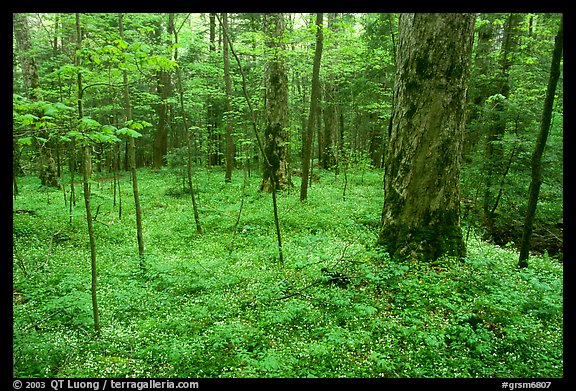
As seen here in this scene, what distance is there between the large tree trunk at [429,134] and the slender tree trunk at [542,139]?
1.16 meters

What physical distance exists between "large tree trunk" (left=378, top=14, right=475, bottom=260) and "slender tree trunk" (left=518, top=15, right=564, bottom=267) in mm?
1162

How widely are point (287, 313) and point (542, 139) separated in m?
5.44

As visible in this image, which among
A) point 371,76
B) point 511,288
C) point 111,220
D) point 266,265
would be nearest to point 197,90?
point 111,220

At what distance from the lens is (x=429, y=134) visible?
18.9ft

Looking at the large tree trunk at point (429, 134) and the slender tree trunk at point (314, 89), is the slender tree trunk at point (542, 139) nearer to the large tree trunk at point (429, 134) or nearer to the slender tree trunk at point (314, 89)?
the large tree trunk at point (429, 134)

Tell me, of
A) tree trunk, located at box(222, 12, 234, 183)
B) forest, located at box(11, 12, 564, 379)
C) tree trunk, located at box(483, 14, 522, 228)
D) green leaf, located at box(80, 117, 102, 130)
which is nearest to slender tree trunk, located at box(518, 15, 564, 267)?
forest, located at box(11, 12, 564, 379)

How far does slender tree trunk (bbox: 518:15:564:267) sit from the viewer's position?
16.4 ft

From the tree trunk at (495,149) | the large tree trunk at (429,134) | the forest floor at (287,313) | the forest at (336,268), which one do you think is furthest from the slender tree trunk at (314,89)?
the tree trunk at (495,149)

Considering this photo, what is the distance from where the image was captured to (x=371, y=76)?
18.1 m

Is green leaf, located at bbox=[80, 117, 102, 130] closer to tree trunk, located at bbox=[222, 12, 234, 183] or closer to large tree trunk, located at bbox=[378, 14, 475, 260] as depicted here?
large tree trunk, located at bbox=[378, 14, 475, 260]

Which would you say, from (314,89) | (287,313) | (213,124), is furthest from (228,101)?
(287,313)

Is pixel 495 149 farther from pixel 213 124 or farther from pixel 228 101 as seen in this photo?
pixel 213 124
